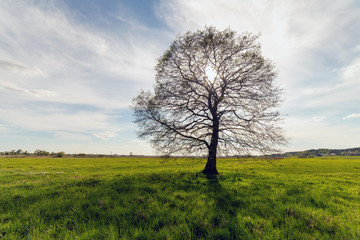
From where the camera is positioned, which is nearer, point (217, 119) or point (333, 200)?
point (333, 200)

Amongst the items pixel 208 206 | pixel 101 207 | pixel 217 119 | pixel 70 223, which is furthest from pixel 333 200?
pixel 70 223

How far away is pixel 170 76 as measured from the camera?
15.2 metres

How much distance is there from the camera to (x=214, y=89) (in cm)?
1509

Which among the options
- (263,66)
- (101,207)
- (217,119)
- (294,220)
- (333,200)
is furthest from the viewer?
(217,119)

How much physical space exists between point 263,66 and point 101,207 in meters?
15.6

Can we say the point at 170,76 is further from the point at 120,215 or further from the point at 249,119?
the point at 120,215

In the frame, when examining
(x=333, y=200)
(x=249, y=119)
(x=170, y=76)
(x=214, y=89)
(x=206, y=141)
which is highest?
(x=170, y=76)

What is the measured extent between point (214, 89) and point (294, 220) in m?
12.0

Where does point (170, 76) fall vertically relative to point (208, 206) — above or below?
above

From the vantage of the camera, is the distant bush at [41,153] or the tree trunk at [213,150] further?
the distant bush at [41,153]

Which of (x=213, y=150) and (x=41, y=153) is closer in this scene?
(x=213, y=150)

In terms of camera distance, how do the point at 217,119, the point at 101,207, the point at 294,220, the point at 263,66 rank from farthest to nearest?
1. the point at 217,119
2. the point at 263,66
3. the point at 101,207
4. the point at 294,220

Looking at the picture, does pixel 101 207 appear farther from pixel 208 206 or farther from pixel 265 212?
pixel 265 212

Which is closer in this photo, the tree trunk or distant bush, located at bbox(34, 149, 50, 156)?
the tree trunk
